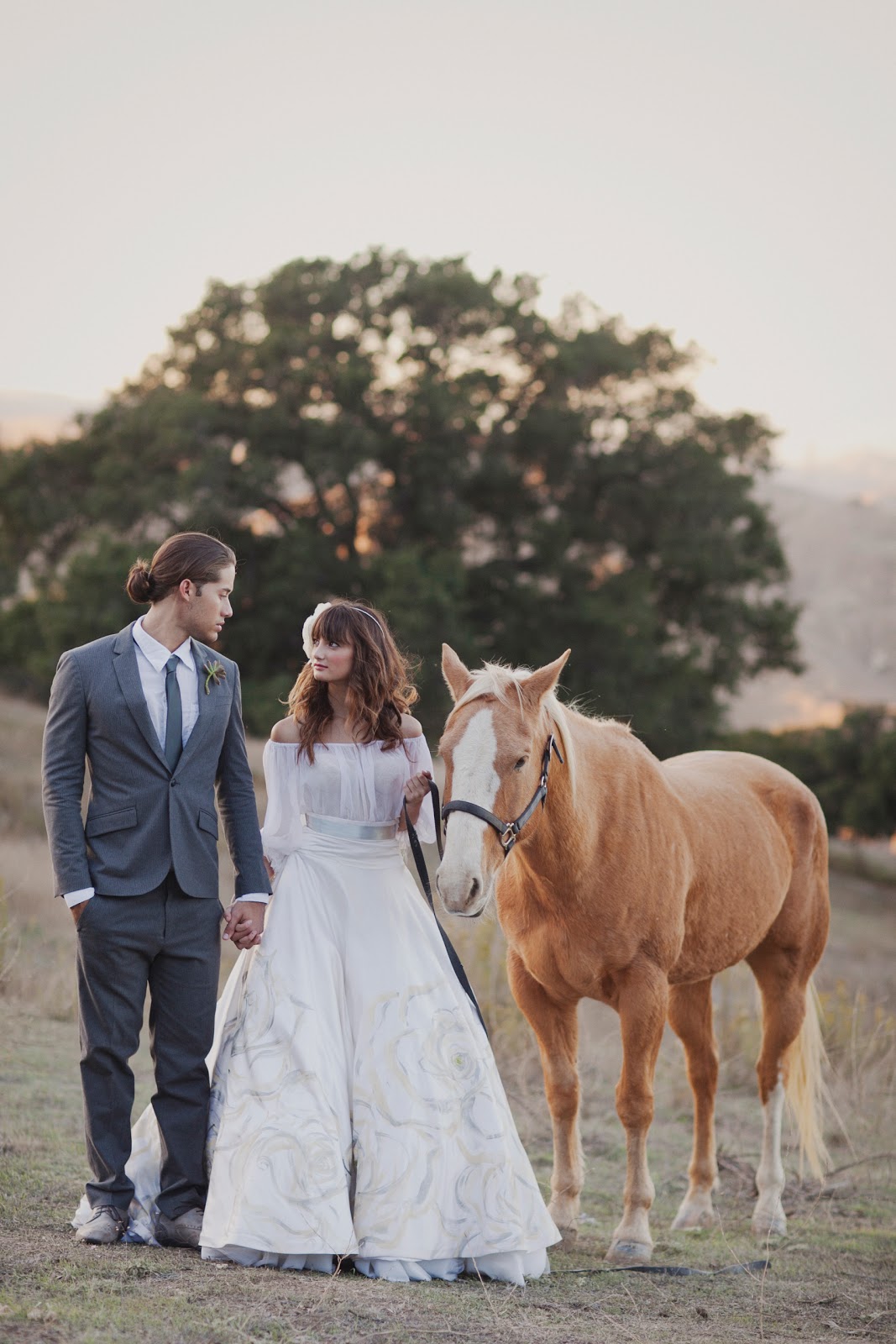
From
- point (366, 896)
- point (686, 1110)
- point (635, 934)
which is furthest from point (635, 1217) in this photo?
point (686, 1110)

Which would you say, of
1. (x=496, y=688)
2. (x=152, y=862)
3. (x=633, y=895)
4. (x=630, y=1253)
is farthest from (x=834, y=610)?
(x=152, y=862)

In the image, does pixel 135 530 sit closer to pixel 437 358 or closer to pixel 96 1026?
pixel 437 358

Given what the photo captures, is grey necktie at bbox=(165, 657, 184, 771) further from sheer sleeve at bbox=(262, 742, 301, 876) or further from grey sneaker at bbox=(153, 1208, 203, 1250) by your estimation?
grey sneaker at bbox=(153, 1208, 203, 1250)

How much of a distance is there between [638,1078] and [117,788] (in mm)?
2318

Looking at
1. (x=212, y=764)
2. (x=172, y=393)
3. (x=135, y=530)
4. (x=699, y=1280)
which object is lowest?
(x=699, y=1280)

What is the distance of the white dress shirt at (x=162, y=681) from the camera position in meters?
4.01

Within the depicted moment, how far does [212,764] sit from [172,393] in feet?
65.1

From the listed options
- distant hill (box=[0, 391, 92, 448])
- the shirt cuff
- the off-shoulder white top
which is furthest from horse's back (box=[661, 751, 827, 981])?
distant hill (box=[0, 391, 92, 448])

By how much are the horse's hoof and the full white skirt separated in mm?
626

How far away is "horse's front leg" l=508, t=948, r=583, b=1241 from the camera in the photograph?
4.90 meters

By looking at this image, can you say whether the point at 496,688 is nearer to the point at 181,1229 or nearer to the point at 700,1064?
the point at 181,1229

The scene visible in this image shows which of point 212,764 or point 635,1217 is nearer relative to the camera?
point 212,764

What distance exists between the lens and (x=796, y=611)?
23719mm

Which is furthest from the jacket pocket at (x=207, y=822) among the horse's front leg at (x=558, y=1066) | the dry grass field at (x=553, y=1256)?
the horse's front leg at (x=558, y=1066)
